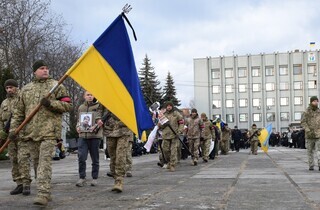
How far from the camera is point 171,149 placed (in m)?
14.0

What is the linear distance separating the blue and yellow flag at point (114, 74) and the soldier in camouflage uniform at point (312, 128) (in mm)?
6751

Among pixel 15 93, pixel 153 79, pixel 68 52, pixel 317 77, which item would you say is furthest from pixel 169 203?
pixel 317 77

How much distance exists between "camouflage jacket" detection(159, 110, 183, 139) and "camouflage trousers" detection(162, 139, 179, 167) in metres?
0.17

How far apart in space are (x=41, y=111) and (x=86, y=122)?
2738 millimetres

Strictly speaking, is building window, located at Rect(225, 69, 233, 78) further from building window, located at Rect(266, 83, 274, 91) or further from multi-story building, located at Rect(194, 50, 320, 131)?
building window, located at Rect(266, 83, 274, 91)

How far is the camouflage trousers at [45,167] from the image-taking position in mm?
6863

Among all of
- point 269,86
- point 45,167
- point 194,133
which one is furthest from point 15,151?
point 269,86

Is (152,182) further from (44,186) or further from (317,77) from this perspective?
(317,77)

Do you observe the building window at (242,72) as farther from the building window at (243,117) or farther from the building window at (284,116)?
the building window at (284,116)

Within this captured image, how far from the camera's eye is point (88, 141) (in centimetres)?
1020

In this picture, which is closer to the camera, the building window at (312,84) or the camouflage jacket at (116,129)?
the camouflage jacket at (116,129)

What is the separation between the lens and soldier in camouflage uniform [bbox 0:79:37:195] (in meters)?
8.02

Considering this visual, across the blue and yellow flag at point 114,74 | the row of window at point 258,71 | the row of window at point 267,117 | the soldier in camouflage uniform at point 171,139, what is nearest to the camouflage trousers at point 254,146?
the soldier in camouflage uniform at point 171,139

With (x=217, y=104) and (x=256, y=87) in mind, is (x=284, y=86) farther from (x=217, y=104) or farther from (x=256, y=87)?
(x=217, y=104)
